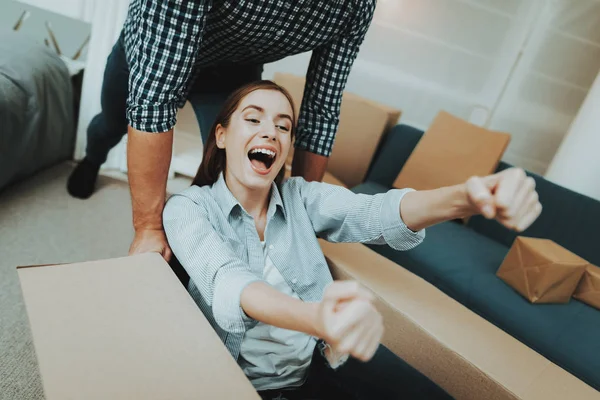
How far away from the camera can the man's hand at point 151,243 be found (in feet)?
2.78

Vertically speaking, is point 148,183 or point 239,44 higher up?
point 239,44

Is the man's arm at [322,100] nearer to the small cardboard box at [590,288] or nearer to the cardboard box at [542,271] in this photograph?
the cardboard box at [542,271]

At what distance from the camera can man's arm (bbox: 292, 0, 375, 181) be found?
3.67 ft

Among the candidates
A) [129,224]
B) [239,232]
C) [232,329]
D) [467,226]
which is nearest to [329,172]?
[467,226]

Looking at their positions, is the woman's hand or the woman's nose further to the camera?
the woman's nose

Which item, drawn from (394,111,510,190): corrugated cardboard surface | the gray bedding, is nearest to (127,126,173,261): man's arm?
the gray bedding

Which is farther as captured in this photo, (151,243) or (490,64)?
(490,64)

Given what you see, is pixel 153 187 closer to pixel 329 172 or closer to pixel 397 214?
pixel 397 214

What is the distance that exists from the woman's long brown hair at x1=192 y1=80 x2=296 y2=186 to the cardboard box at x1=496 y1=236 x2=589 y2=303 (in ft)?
3.06

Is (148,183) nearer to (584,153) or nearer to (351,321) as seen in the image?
(351,321)

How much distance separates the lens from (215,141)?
1.02 m

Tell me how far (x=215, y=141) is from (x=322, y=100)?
12.8 inches

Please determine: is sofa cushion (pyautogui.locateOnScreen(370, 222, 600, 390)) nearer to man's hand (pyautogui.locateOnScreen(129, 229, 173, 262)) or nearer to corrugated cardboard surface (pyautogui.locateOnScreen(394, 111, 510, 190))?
corrugated cardboard surface (pyautogui.locateOnScreen(394, 111, 510, 190))

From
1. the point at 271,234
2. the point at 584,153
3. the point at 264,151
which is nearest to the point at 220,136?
the point at 264,151
